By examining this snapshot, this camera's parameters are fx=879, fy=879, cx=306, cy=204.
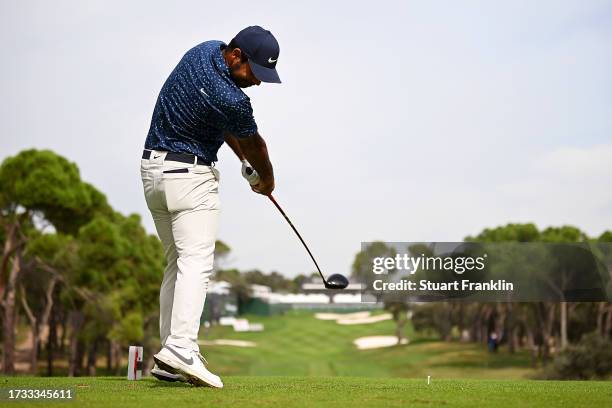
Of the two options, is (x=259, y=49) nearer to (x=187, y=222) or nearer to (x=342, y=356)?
(x=187, y=222)

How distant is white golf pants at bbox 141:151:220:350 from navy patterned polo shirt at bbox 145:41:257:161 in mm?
169

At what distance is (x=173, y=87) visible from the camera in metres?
7.35

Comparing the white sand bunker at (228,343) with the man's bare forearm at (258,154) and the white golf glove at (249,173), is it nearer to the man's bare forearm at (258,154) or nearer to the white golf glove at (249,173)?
the white golf glove at (249,173)

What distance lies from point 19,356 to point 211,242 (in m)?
86.0

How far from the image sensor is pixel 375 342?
142 metres

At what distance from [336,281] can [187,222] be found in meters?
2.32

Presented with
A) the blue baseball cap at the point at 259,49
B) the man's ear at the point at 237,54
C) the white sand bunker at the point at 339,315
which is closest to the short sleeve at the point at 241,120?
the blue baseball cap at the point at 259,49

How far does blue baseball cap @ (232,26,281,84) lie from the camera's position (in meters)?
7.11

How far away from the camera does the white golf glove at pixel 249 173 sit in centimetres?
793

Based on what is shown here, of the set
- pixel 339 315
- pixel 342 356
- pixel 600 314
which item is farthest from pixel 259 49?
pixel 339 315

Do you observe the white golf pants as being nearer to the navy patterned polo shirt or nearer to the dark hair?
the navy patterned polo shirt

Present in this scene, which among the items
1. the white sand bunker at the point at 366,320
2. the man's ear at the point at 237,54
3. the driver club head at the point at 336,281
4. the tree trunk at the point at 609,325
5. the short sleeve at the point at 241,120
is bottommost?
the white sand bunker at the point at 366,320

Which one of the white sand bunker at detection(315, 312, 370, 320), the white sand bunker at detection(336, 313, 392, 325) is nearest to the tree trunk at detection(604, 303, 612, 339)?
the white sand bunker at detection(336, 313, 392, 325)

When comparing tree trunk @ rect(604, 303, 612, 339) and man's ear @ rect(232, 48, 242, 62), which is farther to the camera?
tree trunk @ rect(604, 303, 612, 339)
